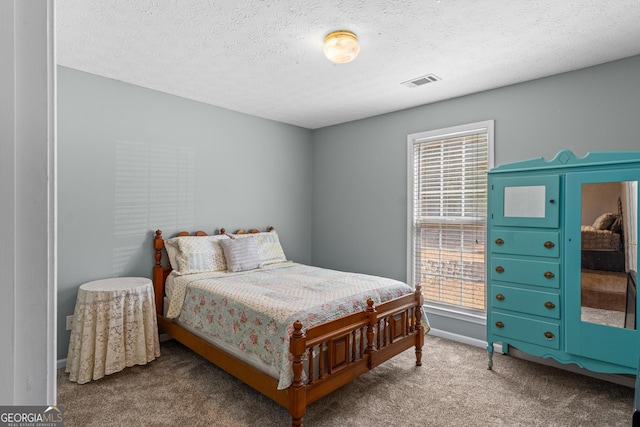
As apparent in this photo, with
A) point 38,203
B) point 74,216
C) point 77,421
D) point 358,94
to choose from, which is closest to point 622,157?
point 358,94

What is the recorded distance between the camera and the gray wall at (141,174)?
2945 mm

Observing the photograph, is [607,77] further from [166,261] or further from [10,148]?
[166,261]

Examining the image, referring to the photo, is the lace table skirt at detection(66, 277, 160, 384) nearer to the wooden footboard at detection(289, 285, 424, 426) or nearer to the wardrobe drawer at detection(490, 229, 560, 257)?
the wooden footboard at detection(289, 285, 424, 426)

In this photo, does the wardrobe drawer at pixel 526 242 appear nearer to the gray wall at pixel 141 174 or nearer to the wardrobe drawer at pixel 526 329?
the wardrobe drawer at pixel 526 329

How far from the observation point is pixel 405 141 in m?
3.96

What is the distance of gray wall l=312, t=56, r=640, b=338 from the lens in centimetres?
271

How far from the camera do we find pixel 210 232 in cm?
388

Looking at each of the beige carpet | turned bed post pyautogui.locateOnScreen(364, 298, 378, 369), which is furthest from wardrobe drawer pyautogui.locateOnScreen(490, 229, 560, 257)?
turned bed post pyautogui.locateOnScreen(364, 298, 378, 369)

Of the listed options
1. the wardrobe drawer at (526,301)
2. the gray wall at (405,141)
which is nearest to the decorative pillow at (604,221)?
the wardrobe drawer at (526,301)

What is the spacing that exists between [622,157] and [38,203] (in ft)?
9.93

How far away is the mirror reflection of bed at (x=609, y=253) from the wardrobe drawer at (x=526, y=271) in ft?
0.59

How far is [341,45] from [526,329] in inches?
99.9

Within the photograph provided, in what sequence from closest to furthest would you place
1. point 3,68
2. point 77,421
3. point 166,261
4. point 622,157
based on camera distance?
point 3,68
point 77,421
point 622,157
point 166,261

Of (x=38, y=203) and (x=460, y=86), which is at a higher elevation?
(x=460, y=86)
